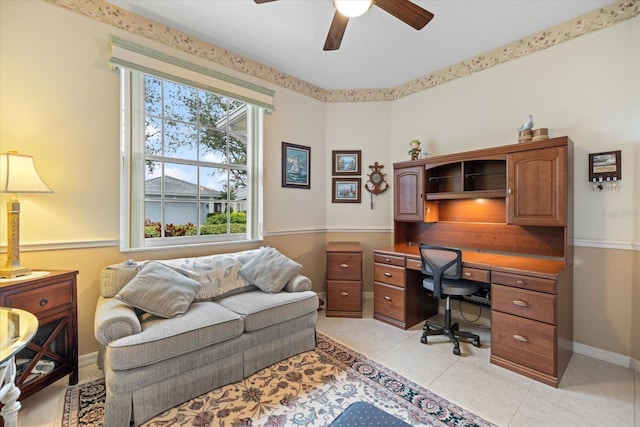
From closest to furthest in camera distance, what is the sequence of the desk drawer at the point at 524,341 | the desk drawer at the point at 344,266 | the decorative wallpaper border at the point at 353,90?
the desk drawer at the point at 524,341 → the decorative wallpaper border at the point at 353,90 → the desk drawer at the point at 344,266

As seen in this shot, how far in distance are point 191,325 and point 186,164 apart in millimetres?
1608

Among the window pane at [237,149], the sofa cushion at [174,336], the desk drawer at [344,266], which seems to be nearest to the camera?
the sofa cushion at [174,336]

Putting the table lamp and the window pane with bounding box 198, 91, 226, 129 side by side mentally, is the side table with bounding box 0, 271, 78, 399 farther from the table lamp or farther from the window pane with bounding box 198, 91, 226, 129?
the window pane with bounding box 198, 91, 226, 129

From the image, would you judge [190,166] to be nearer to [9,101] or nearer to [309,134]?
[9,101]

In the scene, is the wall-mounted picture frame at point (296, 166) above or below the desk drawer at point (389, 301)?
above

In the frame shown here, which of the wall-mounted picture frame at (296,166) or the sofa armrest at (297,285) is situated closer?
the sofa armrest at (297,285)

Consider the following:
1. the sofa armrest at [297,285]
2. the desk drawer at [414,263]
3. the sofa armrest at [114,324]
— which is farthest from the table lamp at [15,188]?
the desk drawer at [414,263]

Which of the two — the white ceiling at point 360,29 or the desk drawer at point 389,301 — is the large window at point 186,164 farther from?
the desk drawer at point 389,301

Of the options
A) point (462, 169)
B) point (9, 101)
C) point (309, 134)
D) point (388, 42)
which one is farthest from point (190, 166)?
point (462, 169)

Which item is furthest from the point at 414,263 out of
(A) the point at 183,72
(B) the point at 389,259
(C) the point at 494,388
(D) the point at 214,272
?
(A) the point at 183,72

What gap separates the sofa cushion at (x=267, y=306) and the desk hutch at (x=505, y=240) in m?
1.10

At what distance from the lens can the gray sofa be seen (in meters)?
1.65

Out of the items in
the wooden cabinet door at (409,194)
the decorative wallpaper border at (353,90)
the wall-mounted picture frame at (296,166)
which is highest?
the decorative wallpaper border at (353,90)

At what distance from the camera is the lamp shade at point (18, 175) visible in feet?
5.65
